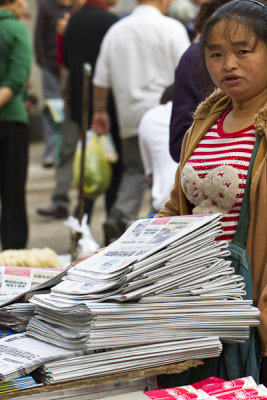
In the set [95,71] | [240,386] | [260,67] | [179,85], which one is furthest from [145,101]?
[240,386]

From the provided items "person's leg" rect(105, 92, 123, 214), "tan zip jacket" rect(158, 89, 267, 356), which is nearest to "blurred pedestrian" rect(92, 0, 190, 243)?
"person's leg" rect(105, 92, 123, 214)

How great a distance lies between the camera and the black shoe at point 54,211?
8.32 metres

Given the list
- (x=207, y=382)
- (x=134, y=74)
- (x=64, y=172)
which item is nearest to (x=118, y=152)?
(x=134, y=74)

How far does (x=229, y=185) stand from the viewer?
2465mm

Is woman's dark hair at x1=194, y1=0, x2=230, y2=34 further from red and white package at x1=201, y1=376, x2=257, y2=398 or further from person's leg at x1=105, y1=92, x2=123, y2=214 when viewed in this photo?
person's leg at x1=105, y1=92, x2=123, y2=214

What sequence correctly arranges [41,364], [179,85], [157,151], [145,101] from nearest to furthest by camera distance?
[41,364], [179,85], [157,151], [145,101]

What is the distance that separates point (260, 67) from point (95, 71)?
4.53 metres

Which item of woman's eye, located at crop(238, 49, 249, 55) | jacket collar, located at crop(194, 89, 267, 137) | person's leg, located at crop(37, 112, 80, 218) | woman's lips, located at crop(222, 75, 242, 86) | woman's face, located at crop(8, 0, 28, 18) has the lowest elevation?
person's leg, located at crop(37, 112, 80, 218)

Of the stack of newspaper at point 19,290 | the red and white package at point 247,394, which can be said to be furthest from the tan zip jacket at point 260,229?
the stack of newspaper at point 19,290

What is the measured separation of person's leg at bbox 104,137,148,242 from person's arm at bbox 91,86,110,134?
0.65ft

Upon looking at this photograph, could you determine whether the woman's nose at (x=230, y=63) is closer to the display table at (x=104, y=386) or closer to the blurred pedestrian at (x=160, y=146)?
the display table at (x=104, y=386)

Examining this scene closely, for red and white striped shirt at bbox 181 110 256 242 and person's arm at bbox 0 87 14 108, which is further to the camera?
person's arm at bbox 0 87 14 108

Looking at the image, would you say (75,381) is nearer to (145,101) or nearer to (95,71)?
(145,101)

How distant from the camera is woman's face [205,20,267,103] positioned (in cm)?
245
